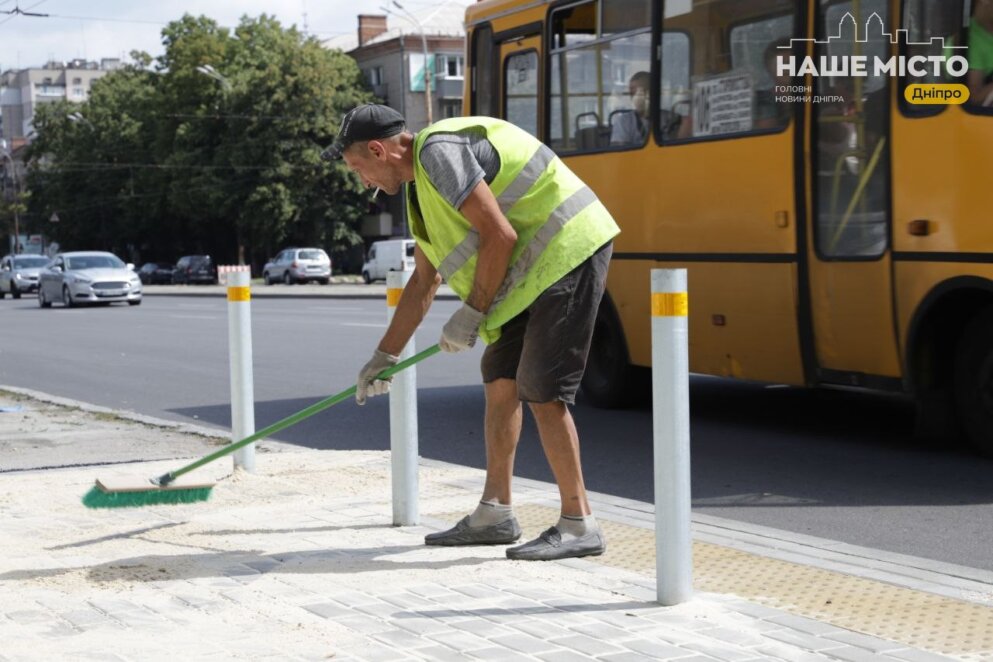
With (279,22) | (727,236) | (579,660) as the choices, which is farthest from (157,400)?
(279,22)

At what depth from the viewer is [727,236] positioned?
959cm

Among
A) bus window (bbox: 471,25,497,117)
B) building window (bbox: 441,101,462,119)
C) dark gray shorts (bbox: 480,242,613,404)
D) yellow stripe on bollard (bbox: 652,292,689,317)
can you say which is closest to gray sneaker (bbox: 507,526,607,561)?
dark gray shorts (bbox: 480,242,613,404)

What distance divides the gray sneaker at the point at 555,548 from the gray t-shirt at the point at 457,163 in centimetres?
133

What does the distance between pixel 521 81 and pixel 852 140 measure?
3980 millimetres

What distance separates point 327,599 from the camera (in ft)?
16.4

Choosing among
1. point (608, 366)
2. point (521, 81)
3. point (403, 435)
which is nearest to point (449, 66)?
point (521, 81)

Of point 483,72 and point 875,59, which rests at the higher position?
point 483,72

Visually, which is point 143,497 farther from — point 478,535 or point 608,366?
point 608,366

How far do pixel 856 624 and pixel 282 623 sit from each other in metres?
1.81

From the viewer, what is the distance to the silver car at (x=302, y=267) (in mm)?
59094

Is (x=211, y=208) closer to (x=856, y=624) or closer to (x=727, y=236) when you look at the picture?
(x=727, y=236)

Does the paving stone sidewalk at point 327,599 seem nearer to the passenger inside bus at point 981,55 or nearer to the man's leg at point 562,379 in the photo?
the man's leg at point 562,379

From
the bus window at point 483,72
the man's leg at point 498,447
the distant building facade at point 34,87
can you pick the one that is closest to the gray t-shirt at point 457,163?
the man's leg at point 498,447

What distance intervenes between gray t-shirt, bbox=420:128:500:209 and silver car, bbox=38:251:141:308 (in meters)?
33.0
